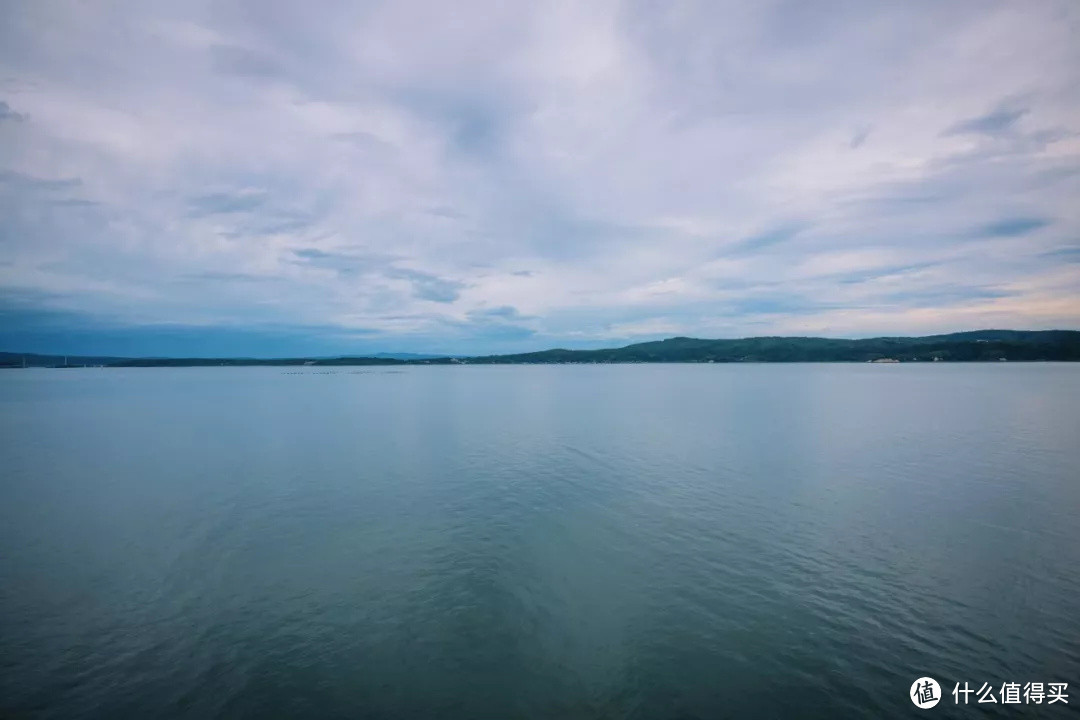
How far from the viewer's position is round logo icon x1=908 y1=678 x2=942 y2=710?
37.3 feet

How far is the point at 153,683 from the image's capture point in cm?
1219

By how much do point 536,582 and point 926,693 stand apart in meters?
10.8

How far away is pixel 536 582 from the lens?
17594 mm

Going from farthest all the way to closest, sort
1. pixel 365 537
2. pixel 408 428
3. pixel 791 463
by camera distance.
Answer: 1. pixel 408 428
2. pixel 791 463
3. pixel 365 537

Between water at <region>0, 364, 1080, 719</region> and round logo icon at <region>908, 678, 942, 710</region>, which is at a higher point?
water at <region>0, 364, 1080, 719</region>

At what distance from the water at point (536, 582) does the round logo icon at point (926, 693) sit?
21 centimetres

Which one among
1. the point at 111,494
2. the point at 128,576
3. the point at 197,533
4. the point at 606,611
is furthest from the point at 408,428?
the point at 606,611

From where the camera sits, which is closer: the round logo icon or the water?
the round logo icon

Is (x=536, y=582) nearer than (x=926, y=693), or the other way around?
(x=926, y=693)

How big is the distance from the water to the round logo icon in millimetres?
214

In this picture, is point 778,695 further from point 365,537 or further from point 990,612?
point 365,537

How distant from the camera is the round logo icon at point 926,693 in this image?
11374mm

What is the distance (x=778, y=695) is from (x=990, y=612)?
27.9 ft

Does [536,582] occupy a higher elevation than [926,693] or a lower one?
higher
